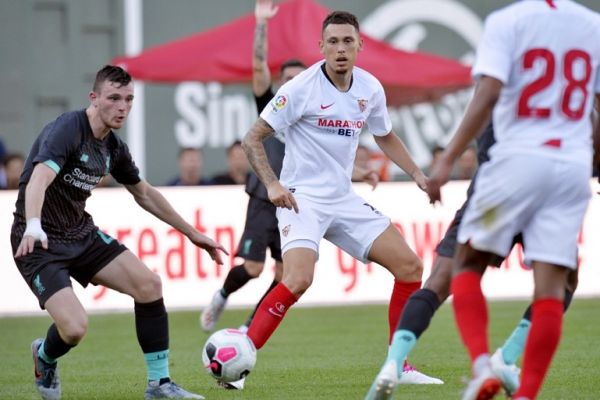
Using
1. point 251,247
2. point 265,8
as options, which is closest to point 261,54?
point 265,8

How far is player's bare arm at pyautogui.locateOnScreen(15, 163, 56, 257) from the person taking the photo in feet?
23.1

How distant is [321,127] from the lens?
821 cm

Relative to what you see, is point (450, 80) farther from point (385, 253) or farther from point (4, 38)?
point (385, 253)

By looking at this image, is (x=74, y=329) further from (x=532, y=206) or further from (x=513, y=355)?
(x=532, y=206)

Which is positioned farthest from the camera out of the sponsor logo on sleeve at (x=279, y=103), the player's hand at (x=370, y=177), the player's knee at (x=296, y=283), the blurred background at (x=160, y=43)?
the blurred background at (x=160, y=43)

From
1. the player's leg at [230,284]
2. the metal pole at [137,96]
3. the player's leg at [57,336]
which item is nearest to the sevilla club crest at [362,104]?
the player's leg at [57,336]

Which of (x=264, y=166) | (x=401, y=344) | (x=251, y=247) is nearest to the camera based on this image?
(x=401, y=344)

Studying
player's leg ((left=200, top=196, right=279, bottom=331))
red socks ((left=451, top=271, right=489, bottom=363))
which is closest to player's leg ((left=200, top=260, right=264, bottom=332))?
player's leg ((left=200, top=196, right=279, bottom=331))

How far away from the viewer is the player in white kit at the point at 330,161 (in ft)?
26.3

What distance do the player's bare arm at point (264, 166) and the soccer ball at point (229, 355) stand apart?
0.83 m

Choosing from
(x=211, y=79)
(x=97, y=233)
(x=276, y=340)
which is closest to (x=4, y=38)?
(x=211, y=79)

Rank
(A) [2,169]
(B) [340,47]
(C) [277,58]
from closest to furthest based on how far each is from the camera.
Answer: (B) [340,47]
(C) [277,58]
(A) [2,169]

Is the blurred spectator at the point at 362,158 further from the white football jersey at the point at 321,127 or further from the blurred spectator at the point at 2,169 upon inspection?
the white football jersey at the point at 321,127

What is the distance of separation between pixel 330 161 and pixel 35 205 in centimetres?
198
